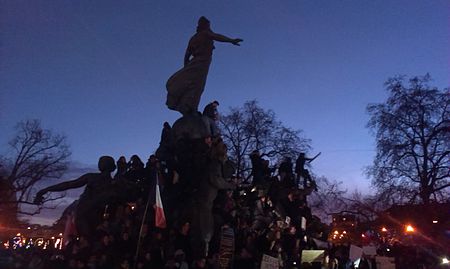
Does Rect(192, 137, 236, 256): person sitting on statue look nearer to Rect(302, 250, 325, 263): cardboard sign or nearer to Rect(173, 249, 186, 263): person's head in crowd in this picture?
Rect(173, 249, 186, 263): person's head in crowd

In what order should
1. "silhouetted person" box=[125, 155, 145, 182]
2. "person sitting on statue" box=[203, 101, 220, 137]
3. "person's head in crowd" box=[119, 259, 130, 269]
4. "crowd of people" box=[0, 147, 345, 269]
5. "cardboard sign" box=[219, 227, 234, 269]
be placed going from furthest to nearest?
"person sitting on statue" box=[203, 101, 220, 137] → "silhouetted person" box=[125, 155, 145, 182] → "cardboard sign" box=[219, 227, 234, 269] → "crowd of people" box=[0, 147, 345, 269] → "person's head in crowd" box=[119, 259, 130, 269]

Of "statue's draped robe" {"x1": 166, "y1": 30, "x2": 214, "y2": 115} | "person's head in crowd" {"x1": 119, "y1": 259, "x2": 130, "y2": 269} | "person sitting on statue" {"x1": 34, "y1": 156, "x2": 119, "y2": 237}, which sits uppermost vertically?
"statue's draped robe" {"x1": 166, "y1": 30, "x2": 214, "y2": 115}

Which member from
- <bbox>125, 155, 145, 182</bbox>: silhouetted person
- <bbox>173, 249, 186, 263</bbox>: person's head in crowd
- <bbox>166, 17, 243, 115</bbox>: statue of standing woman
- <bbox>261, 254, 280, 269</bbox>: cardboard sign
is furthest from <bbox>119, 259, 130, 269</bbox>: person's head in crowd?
<bbox>166, 17, 243, 115</bbox>: statue of standing woman

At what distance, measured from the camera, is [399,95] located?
30547 millimetres

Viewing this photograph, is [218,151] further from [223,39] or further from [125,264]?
[223,39]

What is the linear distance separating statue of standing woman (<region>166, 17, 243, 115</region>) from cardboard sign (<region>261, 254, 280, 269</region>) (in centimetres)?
580

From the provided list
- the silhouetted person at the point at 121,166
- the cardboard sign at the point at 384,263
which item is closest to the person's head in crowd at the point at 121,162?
the silhouetted person at the point at 121,166

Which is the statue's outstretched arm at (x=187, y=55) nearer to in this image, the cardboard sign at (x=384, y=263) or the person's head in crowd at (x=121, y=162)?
the person's head in crowd at (x=121, y=162)

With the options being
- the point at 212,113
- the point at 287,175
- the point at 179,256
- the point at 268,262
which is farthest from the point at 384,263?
the point at 212,113

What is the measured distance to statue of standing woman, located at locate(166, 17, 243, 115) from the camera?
46.6ft

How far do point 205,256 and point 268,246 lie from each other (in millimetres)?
1717

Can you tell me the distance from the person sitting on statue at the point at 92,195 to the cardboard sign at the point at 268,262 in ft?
12.1

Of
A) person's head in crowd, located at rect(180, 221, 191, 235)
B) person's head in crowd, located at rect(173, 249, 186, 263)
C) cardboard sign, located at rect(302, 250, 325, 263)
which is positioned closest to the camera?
person's head in crowd, located at rect(173, 249, 186, 263)

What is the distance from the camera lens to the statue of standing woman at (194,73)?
46.6ft
